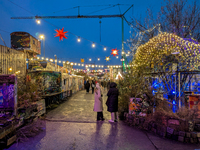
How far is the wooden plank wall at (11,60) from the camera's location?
885cm

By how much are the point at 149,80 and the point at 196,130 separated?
3.05m

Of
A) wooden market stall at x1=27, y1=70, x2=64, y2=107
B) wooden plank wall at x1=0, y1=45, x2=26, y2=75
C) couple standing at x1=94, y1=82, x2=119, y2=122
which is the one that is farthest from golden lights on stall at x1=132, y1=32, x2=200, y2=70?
wooden plank wall at x1=0, y1=45, x2=26, y2=75

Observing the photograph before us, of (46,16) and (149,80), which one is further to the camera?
(46,16)

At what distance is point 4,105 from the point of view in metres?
4.43

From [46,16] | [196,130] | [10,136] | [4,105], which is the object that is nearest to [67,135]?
[10,136]

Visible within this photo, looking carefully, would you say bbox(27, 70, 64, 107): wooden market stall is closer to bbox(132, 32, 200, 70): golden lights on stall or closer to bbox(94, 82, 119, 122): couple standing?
bbox(94, 82, 119, 122): couple standing

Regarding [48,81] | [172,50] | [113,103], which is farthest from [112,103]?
[48,81]

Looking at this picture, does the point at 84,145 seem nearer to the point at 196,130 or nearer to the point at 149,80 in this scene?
the point at 196,130

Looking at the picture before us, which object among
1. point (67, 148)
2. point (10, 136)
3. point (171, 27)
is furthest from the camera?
point (171, 27)

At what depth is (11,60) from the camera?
989cm

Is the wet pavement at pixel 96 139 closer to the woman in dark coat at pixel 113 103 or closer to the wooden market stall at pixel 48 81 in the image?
the woman in dark coat at pixel 113 103

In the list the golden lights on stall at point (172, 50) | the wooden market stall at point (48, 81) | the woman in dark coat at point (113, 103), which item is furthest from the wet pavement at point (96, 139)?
the wooden market stall at point (48, 81)

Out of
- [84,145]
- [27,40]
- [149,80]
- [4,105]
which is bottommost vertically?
[84,145]

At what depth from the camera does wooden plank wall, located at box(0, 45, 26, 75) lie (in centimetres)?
885
